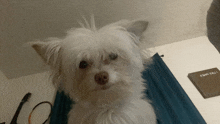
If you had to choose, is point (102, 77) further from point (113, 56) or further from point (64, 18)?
point (64, 18)

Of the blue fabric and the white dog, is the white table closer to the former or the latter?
the blue fabric

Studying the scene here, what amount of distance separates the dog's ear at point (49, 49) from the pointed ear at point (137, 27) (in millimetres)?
391

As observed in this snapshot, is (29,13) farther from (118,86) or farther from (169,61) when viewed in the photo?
(169,61)

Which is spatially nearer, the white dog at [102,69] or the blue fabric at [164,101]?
the white dog at [102,69]

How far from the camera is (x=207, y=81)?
1.21 m

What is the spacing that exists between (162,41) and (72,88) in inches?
48.7

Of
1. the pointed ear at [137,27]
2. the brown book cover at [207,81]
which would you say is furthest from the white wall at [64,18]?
the brown book cover at [207,81]

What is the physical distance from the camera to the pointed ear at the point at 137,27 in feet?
2.40

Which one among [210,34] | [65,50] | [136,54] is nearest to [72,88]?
[65,50]

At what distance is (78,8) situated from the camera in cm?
119

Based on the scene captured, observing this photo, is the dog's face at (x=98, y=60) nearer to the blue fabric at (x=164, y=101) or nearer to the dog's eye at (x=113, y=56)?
the dog's eye at (x=113, y=56)

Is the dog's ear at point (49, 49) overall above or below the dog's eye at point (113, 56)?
above

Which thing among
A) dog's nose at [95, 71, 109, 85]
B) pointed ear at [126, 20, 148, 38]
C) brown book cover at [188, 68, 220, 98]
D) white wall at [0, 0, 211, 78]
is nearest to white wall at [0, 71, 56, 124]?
white wall at [0, 0, 211, 78]

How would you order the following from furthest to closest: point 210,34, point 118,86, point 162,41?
1. point 162,41
2. point 210,34
3. point 118,86
